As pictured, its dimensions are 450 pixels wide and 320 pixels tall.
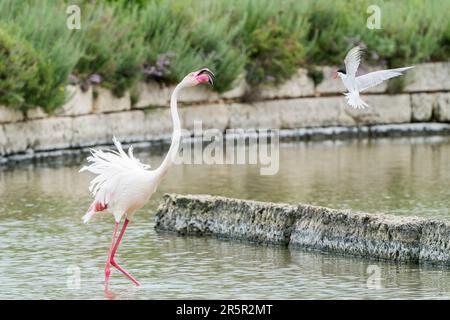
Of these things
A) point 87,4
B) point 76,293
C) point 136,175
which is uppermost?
point 87,4

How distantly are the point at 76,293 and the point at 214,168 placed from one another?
9698 mm

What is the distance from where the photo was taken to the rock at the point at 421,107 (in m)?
27.4

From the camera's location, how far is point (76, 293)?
11.7 m

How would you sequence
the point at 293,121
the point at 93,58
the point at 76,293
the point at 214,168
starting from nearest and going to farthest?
the point at 76,293 → the point at 214,168 → the point at 93,58 → the point at 293,121

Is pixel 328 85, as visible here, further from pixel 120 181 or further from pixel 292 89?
pixel 120 181

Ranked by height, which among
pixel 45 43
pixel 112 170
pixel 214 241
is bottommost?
pixel 214 241

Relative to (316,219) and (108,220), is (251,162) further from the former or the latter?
(316,219)

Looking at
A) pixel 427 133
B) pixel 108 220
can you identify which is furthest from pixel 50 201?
pixel 427 133

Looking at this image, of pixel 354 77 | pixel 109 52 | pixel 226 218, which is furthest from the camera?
pixel 109 52

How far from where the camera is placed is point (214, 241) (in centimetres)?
1424

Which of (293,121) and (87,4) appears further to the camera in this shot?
(293,121)

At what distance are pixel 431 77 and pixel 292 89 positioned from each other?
10.3ft

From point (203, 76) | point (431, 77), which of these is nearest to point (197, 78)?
point (203, 76)

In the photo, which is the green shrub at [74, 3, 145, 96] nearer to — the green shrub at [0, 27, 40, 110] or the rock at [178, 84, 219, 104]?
the rock at [178, 84, 219, 104]
